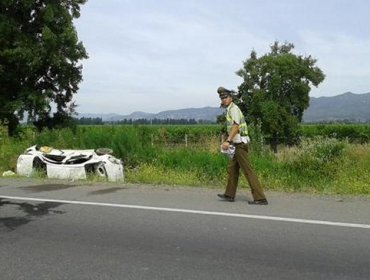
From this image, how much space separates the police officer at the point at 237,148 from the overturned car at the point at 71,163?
364cm

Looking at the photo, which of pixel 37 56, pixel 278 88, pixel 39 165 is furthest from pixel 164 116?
pixel 39 165

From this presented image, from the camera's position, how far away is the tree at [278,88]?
54.9 metres

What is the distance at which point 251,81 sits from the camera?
193 feet

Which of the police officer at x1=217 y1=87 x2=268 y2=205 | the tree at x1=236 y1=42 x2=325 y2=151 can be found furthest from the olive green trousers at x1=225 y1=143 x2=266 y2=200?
the tree at x1=236 y1=42 x2=325 y2=151

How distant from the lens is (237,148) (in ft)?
28.2

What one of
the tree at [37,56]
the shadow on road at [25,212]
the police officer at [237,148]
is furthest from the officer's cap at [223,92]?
the tree at [37,56]

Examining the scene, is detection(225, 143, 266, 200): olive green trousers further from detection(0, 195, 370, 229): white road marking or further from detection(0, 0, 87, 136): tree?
detection(0, 0, 87, 136): tree

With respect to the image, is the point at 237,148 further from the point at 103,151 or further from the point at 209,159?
the point at 103,151

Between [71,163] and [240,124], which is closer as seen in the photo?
[240,124]

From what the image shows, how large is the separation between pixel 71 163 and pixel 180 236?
635cm

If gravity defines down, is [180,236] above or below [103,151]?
below

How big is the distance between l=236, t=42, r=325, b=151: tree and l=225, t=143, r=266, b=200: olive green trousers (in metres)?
45.7

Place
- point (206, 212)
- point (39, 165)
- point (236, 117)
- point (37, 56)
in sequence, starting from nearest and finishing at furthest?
point (206, 212) → point (236, 117) → point (39, 165) → point (37, 56)

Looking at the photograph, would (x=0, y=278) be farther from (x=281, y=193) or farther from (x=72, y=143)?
(x=72, y=143)
